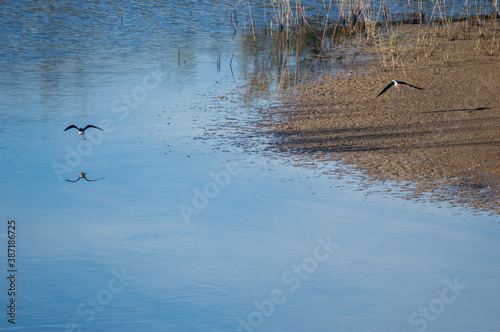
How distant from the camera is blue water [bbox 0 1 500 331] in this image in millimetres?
4680

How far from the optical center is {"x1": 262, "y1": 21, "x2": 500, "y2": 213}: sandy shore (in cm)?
693

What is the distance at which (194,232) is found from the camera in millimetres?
5855

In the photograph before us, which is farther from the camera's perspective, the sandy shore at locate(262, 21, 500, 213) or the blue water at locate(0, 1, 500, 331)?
the sandy shore at locate(262, 21, 500, 213)

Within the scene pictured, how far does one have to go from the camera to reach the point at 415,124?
27.9 ft

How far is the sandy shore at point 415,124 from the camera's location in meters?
6.93

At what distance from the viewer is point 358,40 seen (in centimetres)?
1454

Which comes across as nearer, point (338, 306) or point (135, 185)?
point (338, 306)

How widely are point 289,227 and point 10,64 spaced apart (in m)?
8.39

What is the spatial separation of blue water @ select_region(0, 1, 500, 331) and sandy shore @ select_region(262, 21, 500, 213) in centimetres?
54

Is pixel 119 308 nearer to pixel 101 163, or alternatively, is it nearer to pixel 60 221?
pixel 60 221

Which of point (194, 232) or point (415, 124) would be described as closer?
point (194, 232)

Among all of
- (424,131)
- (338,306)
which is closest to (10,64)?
(424,131)

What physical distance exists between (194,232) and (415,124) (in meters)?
3.87

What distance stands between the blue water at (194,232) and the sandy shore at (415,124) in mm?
540
